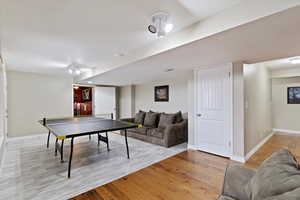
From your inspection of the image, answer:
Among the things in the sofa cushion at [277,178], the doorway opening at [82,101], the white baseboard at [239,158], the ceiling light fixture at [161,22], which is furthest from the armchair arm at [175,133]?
the doorway opening at [82,101]

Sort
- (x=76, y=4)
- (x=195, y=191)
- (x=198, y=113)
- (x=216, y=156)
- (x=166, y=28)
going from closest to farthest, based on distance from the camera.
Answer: (x=76, y=4) → (x=166, y=28) → (x=195, y=191) → (x=216, y=156) → (x=198, y=113)

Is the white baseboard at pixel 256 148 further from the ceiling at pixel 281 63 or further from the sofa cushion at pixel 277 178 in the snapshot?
the sofa cushion at pixel 277 178

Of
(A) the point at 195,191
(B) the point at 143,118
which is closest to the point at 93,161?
(A) the point at 195,191

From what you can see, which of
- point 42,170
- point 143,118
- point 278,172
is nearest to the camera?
point 278,172

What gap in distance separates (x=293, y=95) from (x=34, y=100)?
9.09 meters

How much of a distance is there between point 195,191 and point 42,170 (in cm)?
259

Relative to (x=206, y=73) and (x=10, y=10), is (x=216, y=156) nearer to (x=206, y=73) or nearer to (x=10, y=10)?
(x=206, y=73)

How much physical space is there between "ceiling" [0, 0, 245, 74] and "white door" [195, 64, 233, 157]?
1.75m

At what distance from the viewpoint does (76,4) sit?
149cm

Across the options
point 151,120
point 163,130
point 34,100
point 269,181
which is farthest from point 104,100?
point 269,181

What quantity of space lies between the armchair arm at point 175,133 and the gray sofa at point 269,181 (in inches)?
100

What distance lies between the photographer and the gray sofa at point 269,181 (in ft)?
2.62

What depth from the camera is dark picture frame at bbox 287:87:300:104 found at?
5031 millimetres

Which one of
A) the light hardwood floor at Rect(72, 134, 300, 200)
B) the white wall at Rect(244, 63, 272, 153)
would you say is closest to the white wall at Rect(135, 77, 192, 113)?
the white wall at Rect(244, 63, 272, 153)
